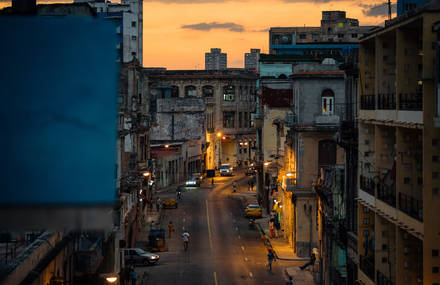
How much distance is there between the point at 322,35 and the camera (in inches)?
4887

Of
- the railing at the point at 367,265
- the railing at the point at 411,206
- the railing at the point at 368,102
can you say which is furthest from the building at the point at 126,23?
the railing at the point at 411,206

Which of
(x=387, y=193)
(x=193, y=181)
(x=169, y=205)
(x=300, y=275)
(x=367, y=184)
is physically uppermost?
(x=367, y=184)

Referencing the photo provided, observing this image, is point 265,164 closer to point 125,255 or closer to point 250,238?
point 250,238

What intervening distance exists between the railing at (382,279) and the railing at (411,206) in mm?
2700

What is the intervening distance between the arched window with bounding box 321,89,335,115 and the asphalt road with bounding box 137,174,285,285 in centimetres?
1098

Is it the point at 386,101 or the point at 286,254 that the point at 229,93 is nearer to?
the point at 286,254

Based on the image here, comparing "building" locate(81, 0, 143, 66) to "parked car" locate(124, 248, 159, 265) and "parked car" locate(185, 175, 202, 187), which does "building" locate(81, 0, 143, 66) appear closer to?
"parked car" locate(185, 175, 202, 187)

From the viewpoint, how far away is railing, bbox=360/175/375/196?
27.2 m

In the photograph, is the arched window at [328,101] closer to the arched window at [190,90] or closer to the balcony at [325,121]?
the balcony at [325,121]

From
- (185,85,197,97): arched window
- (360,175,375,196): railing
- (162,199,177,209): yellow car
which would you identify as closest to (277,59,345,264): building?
(162,199,177,209): yellow car

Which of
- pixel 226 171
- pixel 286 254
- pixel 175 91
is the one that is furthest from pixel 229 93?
pixel 286 254

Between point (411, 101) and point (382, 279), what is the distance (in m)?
6.49

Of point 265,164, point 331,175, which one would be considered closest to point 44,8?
point 331,175

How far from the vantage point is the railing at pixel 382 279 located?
2433 cm
